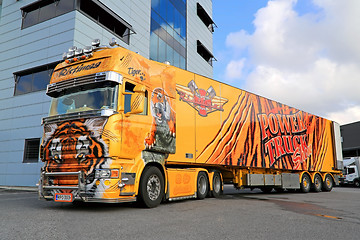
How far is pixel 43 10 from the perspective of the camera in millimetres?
17688

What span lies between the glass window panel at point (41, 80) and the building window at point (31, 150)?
10.1 ft

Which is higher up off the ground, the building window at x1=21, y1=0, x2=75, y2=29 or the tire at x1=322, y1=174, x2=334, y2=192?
the building window at x1=21, y1=0, x2=75, y2=29

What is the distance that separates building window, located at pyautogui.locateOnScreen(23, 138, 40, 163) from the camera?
53.4ft

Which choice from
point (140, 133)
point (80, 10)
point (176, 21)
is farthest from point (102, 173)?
point (176, 21)

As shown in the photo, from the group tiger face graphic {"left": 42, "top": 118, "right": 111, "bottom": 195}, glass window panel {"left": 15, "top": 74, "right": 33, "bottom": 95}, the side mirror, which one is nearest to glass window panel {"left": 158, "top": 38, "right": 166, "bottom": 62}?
glass window panel {"left": 15, "top": 74, "right": 33, "bottom": 95}

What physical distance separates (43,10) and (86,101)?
551 inches

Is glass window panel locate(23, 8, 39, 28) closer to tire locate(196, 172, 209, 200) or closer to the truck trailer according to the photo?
tire locate(196, 172, 209, 200)

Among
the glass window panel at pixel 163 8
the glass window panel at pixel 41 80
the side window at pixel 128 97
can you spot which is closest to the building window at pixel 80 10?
the glass window panel at pixel 41 80

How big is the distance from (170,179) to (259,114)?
563cm

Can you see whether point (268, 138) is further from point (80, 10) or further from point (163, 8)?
point (163, 8)

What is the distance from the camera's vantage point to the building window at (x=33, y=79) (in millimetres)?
16734

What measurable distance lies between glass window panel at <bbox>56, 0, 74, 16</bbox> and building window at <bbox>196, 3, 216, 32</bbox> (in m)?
17.8

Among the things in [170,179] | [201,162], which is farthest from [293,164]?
[170,179]

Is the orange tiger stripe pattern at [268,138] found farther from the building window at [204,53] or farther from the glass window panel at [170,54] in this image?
the building window at [204,53]
